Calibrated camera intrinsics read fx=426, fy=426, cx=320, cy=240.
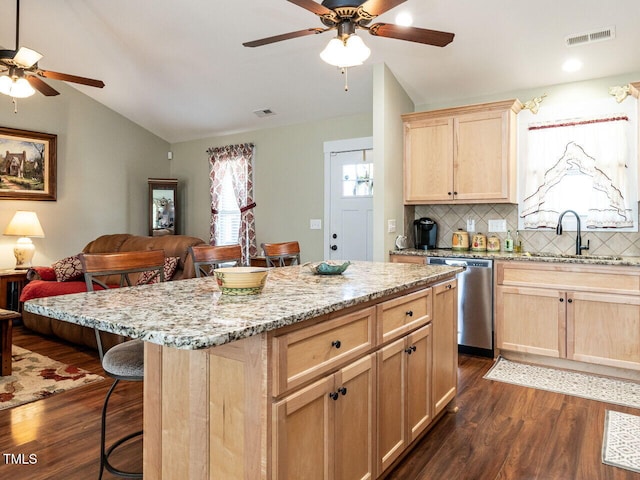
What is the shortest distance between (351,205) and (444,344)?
2848 mm

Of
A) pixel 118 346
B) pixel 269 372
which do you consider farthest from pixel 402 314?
pixel 118 346

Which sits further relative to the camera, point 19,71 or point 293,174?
point 293,174

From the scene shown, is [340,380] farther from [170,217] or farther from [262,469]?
[170,217]

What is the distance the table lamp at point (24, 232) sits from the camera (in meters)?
4.98

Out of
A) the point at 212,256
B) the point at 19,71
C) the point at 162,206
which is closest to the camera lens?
the point at 212,256

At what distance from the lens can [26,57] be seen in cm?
323

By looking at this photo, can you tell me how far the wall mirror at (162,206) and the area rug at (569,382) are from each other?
4937mm

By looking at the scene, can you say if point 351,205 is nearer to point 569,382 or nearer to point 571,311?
point 571,311

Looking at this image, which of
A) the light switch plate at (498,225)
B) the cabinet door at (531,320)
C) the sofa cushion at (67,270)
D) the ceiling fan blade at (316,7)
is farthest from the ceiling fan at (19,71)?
the cabinet door at (531,320)

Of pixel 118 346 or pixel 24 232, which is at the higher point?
pixel 24 232

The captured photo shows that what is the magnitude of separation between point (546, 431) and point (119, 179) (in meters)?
6.07

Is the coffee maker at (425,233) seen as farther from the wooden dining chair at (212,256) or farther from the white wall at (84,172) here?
the white wall at (84,172)

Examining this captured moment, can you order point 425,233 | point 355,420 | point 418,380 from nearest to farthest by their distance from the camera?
point 355,420 → point 418,380 → point 425,233

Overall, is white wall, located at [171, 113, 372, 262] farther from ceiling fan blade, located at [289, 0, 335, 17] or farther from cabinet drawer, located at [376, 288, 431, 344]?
cabinet drawer, located at [376, 288, 431, 344]
